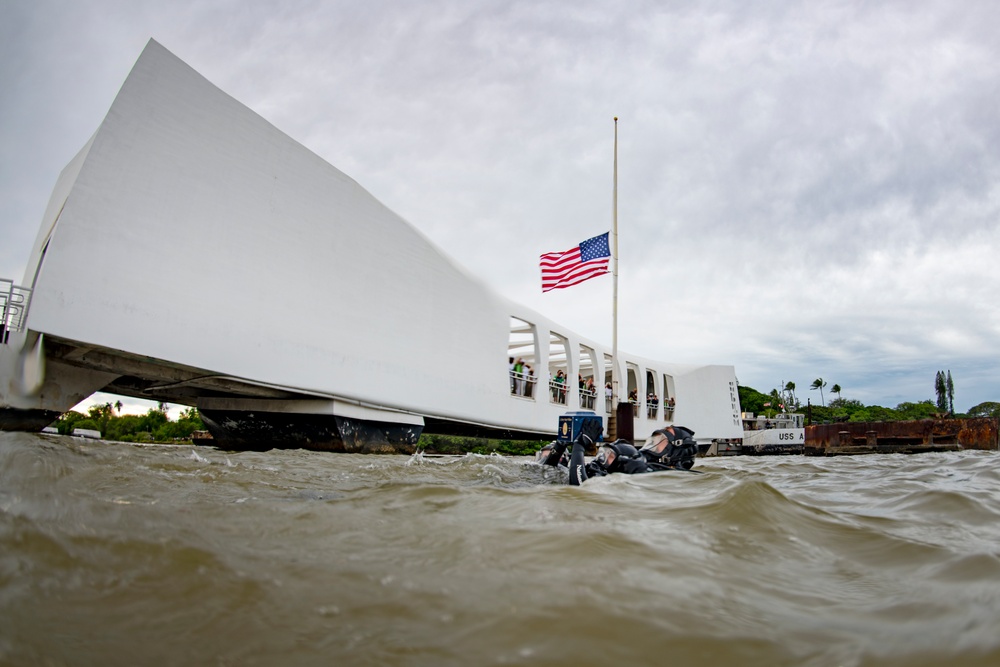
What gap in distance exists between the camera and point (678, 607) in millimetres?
1364

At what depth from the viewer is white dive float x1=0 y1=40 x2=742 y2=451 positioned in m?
9.22

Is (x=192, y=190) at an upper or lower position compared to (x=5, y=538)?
upper

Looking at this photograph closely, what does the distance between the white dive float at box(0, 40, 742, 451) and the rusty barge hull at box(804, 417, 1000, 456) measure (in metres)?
12.0

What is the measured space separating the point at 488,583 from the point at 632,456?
3.59 m

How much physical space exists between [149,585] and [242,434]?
13420 millimetres

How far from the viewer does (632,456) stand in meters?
4.91

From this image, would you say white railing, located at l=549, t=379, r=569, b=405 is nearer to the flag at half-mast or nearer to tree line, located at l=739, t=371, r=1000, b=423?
the flag at half-mast

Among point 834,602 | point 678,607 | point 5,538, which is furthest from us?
point 5,538

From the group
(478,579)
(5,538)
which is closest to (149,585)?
(5,538)

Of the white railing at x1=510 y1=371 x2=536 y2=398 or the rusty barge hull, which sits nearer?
the rusty barge hull

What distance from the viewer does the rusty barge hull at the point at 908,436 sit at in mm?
17375

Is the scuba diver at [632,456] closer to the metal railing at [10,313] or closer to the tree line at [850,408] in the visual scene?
the metal railing at [10,313]

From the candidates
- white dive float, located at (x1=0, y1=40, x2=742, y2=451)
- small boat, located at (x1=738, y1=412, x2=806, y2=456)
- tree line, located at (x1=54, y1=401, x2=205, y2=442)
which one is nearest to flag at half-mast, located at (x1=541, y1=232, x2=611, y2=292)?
white dive float, located at (x1=0, y1=40, x2=742, y2=451)

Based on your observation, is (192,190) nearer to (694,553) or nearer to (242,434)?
(242,434)
